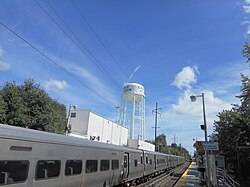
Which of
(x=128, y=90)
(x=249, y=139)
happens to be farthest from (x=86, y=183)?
(x=128, y=90)

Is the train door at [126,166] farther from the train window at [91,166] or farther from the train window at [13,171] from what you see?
the train window at [13,171]

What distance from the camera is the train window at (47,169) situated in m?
6.93

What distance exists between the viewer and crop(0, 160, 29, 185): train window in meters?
5.70

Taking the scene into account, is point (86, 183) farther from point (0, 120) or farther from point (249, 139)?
point (249, 139)

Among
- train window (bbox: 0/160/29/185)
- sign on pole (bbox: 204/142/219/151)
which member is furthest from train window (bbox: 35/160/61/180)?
sign on pole (bbox: 204/142/219/151)

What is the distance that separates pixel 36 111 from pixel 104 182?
1500 cm

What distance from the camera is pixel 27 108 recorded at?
931 inches

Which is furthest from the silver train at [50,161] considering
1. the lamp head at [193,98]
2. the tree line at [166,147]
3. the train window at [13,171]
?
the tree line at [166,147]

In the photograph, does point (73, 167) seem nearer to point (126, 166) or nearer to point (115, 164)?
point (115, 164)

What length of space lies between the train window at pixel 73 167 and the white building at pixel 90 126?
2730 centimetres

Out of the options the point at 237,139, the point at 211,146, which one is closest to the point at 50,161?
the point at 211,146

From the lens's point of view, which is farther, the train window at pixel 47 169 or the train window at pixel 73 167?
the train window at pixel 73 167

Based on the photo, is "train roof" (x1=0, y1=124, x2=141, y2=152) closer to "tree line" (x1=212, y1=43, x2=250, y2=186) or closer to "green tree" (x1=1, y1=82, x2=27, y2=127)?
"green tree" (x1=1, y1=82, x2=27, y2=127)

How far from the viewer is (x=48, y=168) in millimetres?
7363
